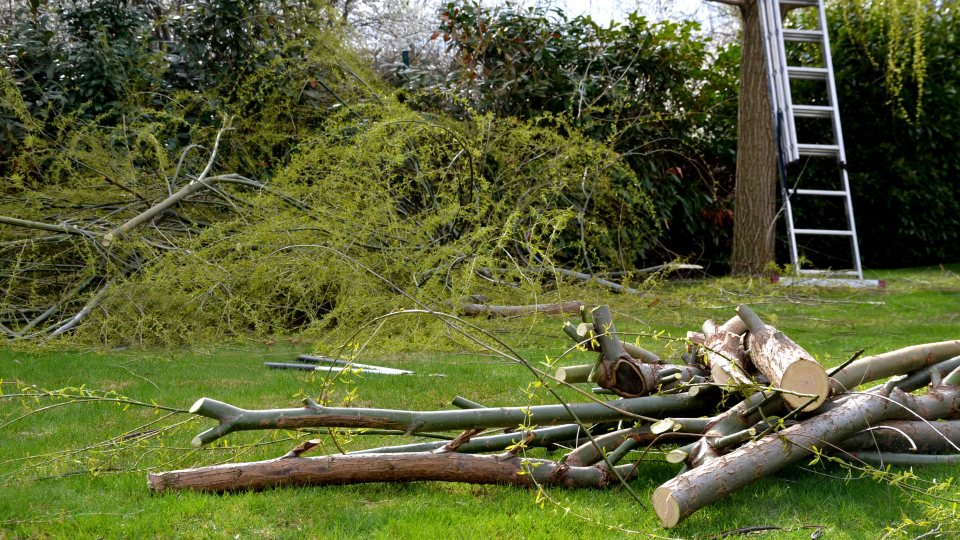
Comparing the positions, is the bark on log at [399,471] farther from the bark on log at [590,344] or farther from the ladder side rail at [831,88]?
the ladder side rail at [831,88]

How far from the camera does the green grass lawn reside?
216 cm

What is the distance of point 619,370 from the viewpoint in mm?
2709

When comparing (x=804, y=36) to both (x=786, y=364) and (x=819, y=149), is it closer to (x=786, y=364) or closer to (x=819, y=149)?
(x=819, y=149)

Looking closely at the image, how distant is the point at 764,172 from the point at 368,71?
4495 mm

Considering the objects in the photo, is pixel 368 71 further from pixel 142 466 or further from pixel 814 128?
pixel 814 128

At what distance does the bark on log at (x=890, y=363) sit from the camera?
2768mm

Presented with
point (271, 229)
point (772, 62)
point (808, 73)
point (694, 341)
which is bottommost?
point (694, 341)

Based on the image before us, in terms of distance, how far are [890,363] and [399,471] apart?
188cm

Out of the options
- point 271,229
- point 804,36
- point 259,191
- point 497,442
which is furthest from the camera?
point 804,36

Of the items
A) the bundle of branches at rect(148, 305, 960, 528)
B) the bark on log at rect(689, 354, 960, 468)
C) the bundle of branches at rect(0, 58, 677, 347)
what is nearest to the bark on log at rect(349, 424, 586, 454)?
the bundle of branches at rect(148, 305, 960, 528)

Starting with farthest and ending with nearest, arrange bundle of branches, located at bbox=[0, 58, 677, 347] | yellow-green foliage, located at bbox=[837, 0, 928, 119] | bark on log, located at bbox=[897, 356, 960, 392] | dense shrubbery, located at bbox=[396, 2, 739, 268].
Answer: yellow-green foliage, located at bbox=[837, 0, 928, 119] < dense shrubbery, located at bbox=[396, 2, 739, 268] < bundle of branches, located at bbox=[0, 58, 677, 347] < bark on log, located at bbox=[897, 356, 960, 392]

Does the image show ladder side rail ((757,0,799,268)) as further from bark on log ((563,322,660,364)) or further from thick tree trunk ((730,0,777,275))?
bark on log ((563,322,660,364))

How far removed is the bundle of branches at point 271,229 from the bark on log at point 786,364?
140 cm

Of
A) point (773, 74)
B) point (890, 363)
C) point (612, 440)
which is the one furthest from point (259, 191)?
point (773, 74)
